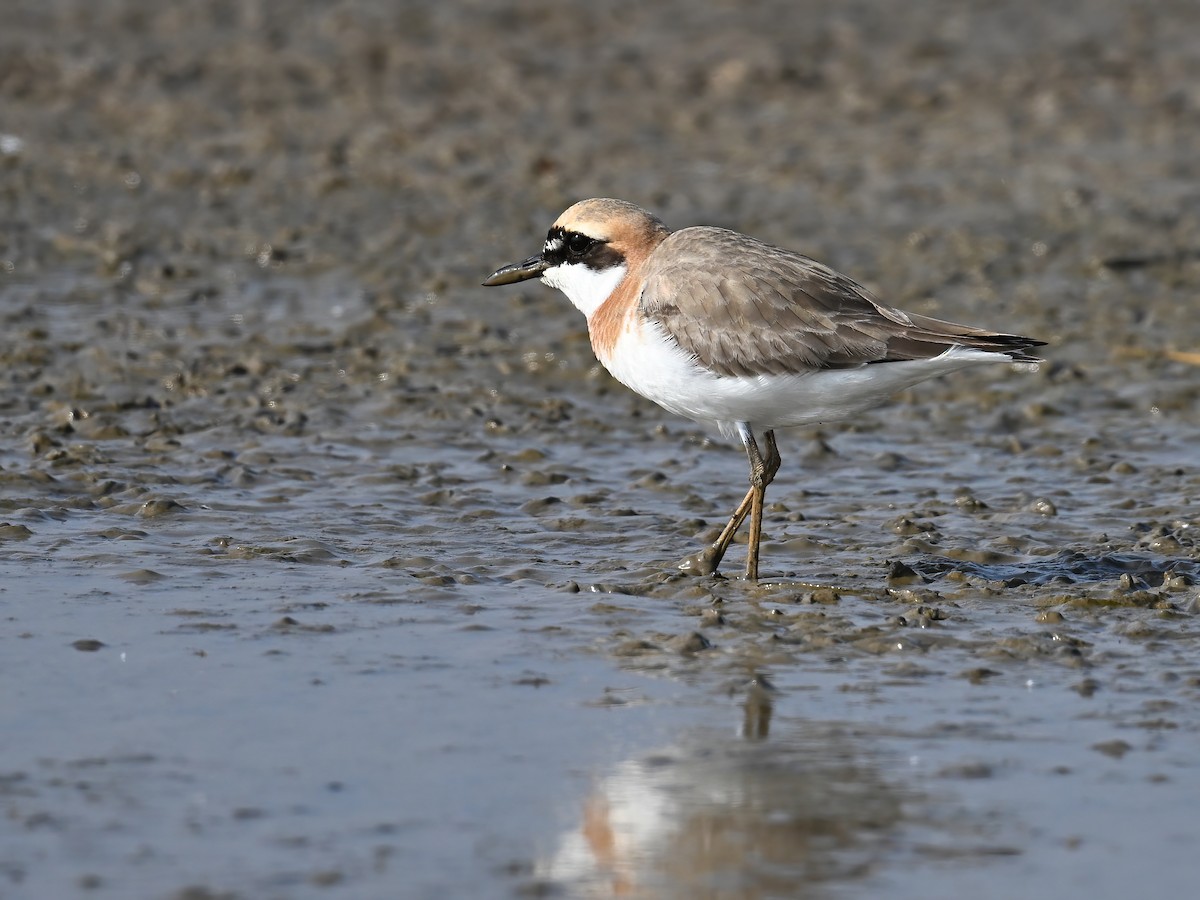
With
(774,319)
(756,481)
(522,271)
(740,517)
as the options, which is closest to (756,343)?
(774,319)

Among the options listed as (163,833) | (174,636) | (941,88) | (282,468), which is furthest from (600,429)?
Answer: (941,88)

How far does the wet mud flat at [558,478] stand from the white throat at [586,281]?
112 centimetres

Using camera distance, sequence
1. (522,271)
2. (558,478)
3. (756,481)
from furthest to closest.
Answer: (558,478)
(522,271)
(756,481)

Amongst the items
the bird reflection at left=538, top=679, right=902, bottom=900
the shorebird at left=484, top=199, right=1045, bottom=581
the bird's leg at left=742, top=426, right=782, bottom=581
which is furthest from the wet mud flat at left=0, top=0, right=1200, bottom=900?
the shorebird at left=484, top=199, right=1045, bottom=581

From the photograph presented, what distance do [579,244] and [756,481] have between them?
1.51m

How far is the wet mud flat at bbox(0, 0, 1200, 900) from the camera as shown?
5.71 metres

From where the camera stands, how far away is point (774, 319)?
827cm

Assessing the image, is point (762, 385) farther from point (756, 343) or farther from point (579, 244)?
point (579, 244)

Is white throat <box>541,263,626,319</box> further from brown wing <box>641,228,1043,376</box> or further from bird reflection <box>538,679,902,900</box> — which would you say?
bird reflection <box>538,679,902,900</box>

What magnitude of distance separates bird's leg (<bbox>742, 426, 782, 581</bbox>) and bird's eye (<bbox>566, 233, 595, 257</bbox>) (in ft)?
4.16

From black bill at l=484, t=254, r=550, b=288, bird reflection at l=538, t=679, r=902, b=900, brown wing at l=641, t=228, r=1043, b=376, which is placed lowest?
bird reflection at l=538, t=679, r=902, b=900

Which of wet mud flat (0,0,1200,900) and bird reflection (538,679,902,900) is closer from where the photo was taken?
bird reflection (538,679,902,900)

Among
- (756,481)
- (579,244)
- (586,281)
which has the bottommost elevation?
(756,481)

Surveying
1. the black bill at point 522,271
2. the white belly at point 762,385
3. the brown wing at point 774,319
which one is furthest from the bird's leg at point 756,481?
the black bill at point 522,271
